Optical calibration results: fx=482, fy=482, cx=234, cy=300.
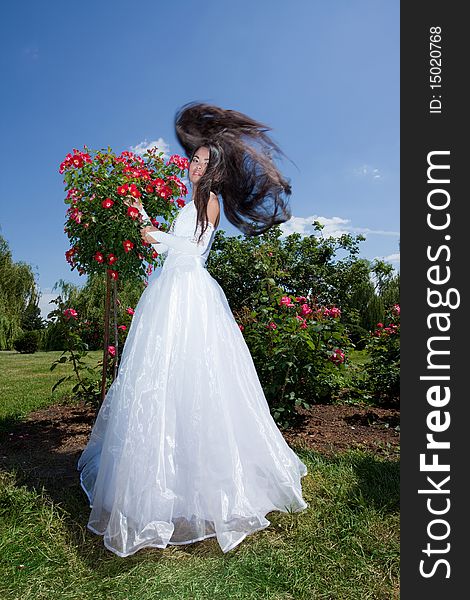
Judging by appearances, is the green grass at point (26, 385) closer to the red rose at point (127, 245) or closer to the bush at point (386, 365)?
the red rose at point (127, 245)

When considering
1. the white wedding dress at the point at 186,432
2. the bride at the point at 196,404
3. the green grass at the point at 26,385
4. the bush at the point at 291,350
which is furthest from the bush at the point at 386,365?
the green grass at the point at 26,385

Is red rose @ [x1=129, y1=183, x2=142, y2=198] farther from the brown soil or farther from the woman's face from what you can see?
the brown soil

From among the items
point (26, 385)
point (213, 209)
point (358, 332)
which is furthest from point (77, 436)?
point (358, 332)

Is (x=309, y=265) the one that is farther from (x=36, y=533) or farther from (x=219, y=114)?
(x=36, y=533)

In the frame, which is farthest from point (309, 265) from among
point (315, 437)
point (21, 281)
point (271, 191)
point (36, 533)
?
point (36, 533)

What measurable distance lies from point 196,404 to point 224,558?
765mm

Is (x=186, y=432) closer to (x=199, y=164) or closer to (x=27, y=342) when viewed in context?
(x=199, y=164)

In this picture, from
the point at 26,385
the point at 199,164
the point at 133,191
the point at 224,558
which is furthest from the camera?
the point at 26,385

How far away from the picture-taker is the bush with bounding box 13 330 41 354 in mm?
13398

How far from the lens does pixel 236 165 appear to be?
9.77ft

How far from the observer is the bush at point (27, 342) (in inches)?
527

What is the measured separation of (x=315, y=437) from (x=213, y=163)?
8.49 ft

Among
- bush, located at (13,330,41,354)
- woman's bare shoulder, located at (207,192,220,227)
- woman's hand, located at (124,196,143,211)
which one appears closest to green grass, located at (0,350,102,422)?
woman's hand, located at (124,196,143,211)

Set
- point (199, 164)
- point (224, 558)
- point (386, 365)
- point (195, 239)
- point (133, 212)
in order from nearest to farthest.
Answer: point (224, 558), point (195, 239), point (199, 164), point (133, 212), point (386, 365)
